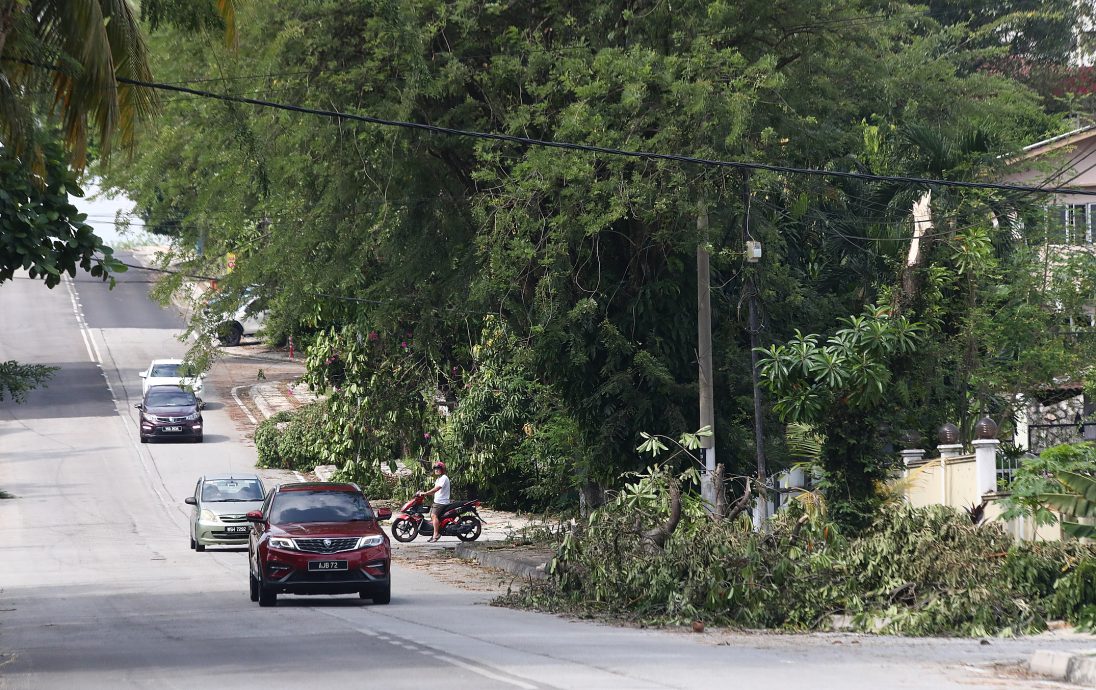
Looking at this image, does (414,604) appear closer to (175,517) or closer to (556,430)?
(556,430)

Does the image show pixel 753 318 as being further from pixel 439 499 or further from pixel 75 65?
pixel 75 65

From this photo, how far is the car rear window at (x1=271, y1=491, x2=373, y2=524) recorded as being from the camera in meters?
19.1

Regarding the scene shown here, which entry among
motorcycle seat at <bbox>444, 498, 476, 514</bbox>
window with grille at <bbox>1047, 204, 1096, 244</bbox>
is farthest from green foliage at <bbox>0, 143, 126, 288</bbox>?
window with grille at <bbox>1047, 204, 1096, 244</bbox>

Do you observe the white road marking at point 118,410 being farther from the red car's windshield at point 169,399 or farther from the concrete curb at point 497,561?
the concrete curb at point 497,561

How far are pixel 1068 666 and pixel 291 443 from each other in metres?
33.1

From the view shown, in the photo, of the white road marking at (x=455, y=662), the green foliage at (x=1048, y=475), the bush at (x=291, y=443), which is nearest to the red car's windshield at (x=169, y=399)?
the bush at (x=291, y=443)

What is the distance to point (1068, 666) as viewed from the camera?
479 inches

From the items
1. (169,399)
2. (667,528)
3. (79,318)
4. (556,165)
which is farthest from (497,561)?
(79,318)

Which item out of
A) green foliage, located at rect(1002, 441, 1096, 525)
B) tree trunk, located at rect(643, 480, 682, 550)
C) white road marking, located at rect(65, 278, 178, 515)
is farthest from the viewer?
white road marking, located at rect(65, 278, 178, 515)

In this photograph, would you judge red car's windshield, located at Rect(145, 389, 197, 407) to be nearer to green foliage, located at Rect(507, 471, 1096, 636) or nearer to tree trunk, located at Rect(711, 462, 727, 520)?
tree trunk, located at Rect(711, 462, 727, 520)

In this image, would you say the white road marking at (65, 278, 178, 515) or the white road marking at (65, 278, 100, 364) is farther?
the white road marking at (65, 278, 100, 364)

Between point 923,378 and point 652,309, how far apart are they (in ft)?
18.3

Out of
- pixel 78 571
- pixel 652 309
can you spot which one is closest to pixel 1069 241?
pixel 652 309

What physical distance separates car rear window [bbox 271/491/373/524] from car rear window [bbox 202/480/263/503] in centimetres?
1013
